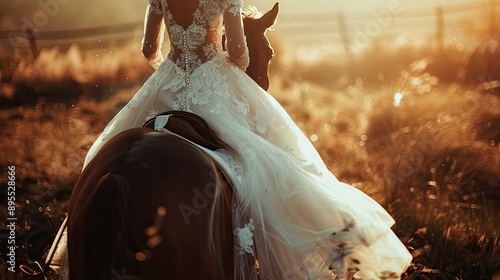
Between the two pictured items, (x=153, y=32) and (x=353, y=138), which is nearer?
(x=153, y=32)

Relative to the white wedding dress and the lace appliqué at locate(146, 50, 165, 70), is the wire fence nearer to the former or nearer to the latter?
the lace appliqué at locate(146, 50, 165, 70)

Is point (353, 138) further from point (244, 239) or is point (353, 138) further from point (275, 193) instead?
point (244, 239)

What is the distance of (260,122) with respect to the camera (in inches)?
126

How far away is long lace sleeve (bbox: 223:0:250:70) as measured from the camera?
3.19 meters

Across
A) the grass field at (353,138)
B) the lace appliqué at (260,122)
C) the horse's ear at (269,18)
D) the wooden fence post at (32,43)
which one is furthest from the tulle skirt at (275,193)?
the wooden fence post at (32,43)

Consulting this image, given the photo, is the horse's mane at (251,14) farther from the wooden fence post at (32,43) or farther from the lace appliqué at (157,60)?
the wooden fence post at (32,43)

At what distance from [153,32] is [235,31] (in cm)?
49

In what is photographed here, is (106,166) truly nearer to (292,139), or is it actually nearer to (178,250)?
(178,250)

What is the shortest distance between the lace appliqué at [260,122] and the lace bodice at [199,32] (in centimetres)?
32

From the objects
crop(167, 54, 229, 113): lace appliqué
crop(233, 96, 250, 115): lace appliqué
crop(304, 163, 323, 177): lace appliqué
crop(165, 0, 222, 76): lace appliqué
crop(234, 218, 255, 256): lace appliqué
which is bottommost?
crop(234, 218, 255, 256): lace appliqué

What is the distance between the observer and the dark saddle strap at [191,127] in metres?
2.77

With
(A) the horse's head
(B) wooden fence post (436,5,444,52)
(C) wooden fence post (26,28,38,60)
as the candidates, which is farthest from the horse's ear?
(B) wooden fence post (436,5,444,52)

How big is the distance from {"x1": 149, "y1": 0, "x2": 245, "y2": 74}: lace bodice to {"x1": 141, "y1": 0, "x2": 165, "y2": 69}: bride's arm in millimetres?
39

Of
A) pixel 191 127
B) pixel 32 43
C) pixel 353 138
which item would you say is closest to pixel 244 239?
pixel 191 127
